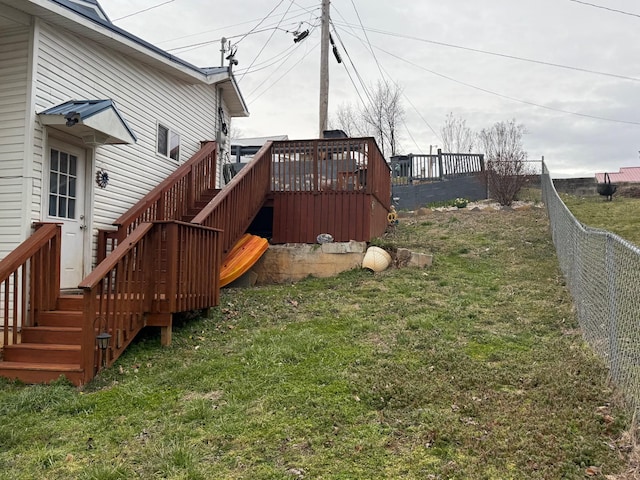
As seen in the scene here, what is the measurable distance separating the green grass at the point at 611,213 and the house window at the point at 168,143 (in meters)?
8.52

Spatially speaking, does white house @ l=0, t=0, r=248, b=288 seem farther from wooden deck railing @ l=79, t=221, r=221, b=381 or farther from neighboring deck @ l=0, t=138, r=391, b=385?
wooden deck railing @ l=79, t=221, r=221, b=381

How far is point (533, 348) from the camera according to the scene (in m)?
4.53

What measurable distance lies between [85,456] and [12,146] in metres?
3.99

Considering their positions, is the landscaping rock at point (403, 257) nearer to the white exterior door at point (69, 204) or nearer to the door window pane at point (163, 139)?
the door window pane at point (163, 139)

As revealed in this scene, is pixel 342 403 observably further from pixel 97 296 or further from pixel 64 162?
pixel 64 162

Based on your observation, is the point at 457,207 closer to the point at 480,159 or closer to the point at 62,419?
the point at 480,159

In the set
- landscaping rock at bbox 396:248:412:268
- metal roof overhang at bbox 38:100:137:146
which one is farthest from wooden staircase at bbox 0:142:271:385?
landscaping rock at bbox 396:248:412:268

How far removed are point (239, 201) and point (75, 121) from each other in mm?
2908

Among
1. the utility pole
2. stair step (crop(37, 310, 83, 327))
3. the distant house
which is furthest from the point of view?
the distant house

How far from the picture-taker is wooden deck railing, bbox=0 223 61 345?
16.0 feet

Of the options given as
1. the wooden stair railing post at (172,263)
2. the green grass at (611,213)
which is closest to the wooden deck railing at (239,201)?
the wooden stair railing post at (172,263)

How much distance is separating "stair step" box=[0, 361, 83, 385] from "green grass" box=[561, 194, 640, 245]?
897 centimetres

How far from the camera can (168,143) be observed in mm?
8766

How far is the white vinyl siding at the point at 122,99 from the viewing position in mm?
5945
